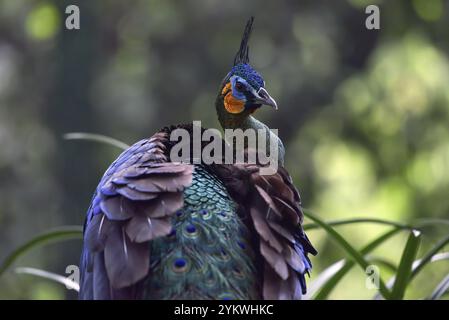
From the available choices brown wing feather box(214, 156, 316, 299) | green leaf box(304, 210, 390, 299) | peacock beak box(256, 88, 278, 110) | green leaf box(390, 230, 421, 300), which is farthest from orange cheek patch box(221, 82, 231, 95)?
green leaf box(390, 230, 421, 300)

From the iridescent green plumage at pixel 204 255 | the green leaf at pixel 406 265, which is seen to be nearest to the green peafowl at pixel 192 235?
the iridescent green plumage at pixel 204 255

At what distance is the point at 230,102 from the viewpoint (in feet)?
11.0

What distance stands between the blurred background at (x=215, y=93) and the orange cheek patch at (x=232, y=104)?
345 cm

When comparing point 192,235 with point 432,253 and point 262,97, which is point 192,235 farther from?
point 262,97

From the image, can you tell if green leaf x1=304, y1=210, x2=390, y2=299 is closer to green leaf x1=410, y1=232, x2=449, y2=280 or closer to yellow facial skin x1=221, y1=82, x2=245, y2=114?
green leaf x1=410, y1=232, x2=449, y2=280

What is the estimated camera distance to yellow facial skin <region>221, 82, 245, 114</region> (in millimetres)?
3309

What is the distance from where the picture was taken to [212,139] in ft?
9.18

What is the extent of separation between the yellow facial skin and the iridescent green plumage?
2.74 feet

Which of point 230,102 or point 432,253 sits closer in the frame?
point 432,253

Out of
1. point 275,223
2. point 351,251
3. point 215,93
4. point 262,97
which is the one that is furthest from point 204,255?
point 215,93

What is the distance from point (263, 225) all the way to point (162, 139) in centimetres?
52

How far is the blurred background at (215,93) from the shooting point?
7.91 meters

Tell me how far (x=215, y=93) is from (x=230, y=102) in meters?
6.35
